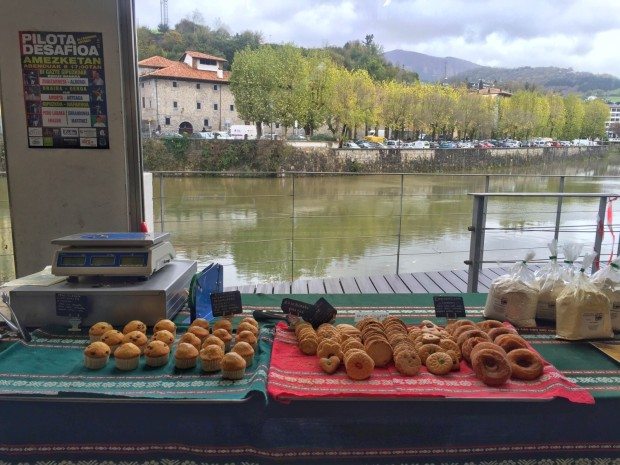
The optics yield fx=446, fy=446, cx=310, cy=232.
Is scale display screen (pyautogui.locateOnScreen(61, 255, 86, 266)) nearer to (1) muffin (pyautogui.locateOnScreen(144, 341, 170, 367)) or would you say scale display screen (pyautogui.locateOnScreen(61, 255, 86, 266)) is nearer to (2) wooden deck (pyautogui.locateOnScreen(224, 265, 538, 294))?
(1) muffin (pyautogui.locateOnScreen(144, 341, 170, 367))

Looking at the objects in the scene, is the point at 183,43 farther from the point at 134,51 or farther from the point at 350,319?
the point at 350,319

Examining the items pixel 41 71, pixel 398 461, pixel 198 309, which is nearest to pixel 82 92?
pixel 41 71

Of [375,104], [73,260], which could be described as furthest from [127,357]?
[375,104]

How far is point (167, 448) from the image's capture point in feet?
2.77

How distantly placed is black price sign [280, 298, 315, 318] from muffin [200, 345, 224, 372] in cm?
32

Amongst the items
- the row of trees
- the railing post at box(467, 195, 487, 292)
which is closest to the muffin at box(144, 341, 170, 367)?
the railing post at box(467, 195, 487, 292)

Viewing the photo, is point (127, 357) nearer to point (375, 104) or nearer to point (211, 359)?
point (211, 359)

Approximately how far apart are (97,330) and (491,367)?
907mm

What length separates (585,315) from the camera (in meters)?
1.15

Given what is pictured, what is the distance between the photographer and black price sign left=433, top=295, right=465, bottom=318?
1300 millimetres

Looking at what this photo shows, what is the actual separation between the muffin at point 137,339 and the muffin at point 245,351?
0.73 feet

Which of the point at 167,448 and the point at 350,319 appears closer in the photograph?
the point at 167,448

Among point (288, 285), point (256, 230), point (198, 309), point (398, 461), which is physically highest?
point (198, 309)

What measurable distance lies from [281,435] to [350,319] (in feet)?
1.74
